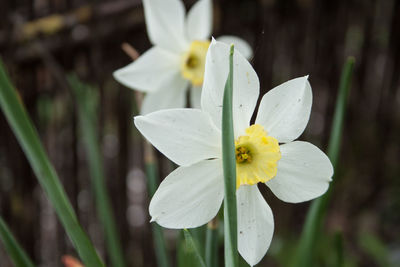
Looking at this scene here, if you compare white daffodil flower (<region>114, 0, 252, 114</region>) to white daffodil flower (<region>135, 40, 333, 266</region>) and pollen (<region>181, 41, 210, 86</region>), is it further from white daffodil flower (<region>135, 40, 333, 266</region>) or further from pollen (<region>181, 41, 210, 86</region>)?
white daffodil flower (<region>135, 40, 333, 266</region>)

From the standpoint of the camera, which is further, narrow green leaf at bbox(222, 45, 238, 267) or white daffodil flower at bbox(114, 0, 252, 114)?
white daffodil flower at bbox(114, 0, 252, 114)

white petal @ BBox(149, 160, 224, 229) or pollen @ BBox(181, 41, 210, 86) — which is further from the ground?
pollen @ BBox(181, 41, 210, 86)

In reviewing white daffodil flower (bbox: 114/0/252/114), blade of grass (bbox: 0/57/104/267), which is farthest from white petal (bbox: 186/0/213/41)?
blade of grass (bbox: 0/57/104/267)

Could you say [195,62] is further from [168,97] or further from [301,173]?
[301,173]

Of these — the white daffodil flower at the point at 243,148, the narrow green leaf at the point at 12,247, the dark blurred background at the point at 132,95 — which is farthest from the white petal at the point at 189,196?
the dark blurred background at the point at 132,95

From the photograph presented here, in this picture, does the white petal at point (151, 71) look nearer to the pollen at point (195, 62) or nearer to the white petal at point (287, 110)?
the pollen at point (195, 62)

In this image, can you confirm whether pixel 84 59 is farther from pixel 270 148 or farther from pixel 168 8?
pixel 270 148
